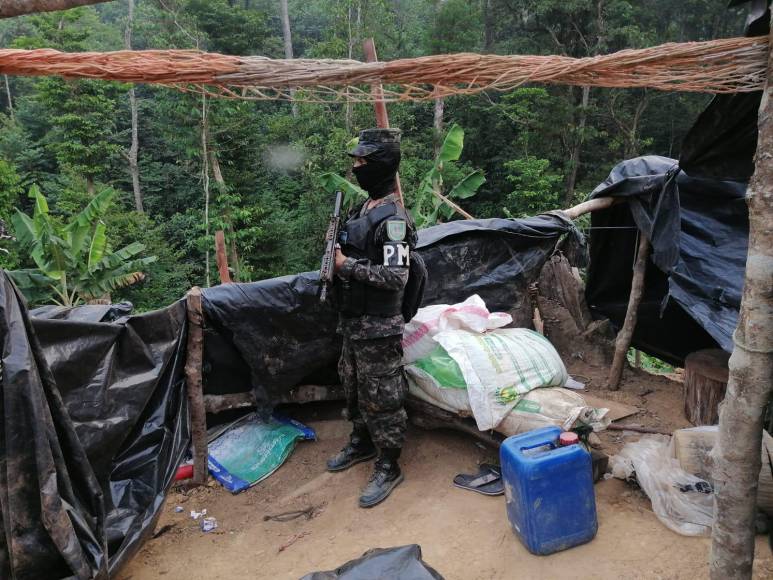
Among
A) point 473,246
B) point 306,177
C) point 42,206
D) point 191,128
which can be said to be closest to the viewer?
point 473,246

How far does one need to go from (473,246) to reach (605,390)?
5.55ft

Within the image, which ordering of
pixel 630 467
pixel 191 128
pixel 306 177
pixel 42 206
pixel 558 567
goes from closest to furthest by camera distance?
pixel 558 567 → pixel 630 467 → pixel 42 206 → pixel 191 128 → pixel 306 177

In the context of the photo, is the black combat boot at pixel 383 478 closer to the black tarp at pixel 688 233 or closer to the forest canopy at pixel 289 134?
the black tarp at pixel 688 233

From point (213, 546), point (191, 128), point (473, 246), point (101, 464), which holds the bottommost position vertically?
point (213, 546)

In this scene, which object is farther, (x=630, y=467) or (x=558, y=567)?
(x=630, y=467)

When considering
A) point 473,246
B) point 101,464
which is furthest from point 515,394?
point 101,464

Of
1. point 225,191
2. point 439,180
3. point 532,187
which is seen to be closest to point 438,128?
point 532,187

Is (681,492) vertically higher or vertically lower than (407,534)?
higher

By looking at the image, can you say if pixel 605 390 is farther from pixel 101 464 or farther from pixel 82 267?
pixel 82 267

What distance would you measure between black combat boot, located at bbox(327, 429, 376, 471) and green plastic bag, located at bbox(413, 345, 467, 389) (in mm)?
652

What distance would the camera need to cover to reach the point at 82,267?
995 centimetres

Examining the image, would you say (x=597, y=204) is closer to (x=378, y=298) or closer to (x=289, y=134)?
(x=378, y=298)

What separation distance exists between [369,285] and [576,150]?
21859 mm

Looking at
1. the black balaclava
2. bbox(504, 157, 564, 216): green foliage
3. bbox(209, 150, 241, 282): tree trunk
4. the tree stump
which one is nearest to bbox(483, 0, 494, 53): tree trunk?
bbox(504, 157, 564, 216): green foliage
